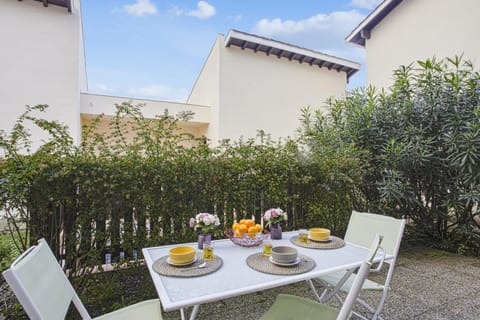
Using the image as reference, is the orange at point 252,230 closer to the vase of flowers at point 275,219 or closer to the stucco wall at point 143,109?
the vase of flowers at point 275,219

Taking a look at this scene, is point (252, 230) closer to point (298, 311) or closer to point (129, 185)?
point (298, 311)

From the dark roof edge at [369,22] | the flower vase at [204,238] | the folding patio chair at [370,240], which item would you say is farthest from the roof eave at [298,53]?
the flower vase at [204,238]

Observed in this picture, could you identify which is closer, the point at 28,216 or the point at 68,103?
the point at 28,216

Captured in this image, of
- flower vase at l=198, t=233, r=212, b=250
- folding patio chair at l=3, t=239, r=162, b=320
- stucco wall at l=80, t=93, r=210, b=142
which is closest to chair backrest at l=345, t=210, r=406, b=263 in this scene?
flower vase at l=198, t=233, r=212, b=250

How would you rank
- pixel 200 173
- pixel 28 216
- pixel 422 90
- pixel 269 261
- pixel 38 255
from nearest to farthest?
1. pixel 38 255
2. pixel 269 261
3. pixel 28 216
4. pixel 200 173
5. pixel 422 90

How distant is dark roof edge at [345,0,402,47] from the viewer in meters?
7.89

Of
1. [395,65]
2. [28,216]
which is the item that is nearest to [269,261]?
[28,216]

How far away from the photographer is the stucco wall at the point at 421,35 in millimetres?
5930

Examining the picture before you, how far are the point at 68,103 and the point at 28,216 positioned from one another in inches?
234

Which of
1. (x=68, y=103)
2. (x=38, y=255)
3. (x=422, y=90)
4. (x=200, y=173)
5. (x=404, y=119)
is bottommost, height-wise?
(x=38, y=255)

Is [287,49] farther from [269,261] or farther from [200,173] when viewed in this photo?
[269,261]

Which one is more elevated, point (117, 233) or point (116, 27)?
point (116, 27)

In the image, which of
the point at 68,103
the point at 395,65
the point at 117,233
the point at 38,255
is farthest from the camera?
the point at 395,65

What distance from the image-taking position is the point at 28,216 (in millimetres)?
2189
